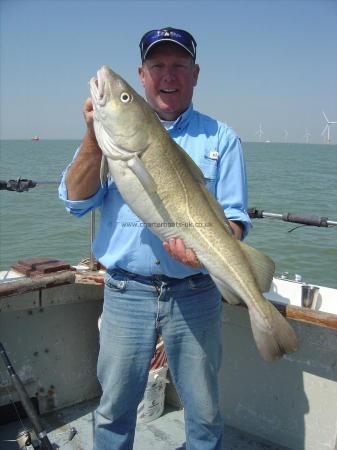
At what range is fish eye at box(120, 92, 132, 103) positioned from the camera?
243 centimetres

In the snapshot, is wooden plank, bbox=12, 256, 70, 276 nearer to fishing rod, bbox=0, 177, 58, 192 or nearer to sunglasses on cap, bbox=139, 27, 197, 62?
fishing rod, bbox=0, 177, 58, 192

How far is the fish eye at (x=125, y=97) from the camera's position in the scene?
7.98 ft

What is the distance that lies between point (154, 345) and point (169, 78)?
161cm

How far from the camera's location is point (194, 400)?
284 cm

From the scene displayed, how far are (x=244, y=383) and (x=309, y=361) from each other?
0.65 meters

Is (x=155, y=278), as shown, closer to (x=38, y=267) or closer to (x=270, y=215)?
(x=38, y=267)

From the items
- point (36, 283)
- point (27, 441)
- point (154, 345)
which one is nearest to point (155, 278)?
point (154, 345)

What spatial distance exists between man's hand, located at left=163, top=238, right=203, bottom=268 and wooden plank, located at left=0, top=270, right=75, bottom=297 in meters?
1.62

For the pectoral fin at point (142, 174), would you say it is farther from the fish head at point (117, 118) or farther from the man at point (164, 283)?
the man at point (164, 283)

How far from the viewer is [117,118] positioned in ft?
7.98

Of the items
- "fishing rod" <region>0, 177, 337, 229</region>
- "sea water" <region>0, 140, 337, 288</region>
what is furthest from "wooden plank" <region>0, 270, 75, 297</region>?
"sea water" <region>0, 140, 337, 288</region>

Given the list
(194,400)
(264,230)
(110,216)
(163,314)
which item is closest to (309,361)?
(194,400)

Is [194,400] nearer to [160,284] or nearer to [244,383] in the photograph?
[160,284]

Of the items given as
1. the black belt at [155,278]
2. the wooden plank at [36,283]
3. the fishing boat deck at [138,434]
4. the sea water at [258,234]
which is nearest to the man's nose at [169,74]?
the black belt at [155,278]
